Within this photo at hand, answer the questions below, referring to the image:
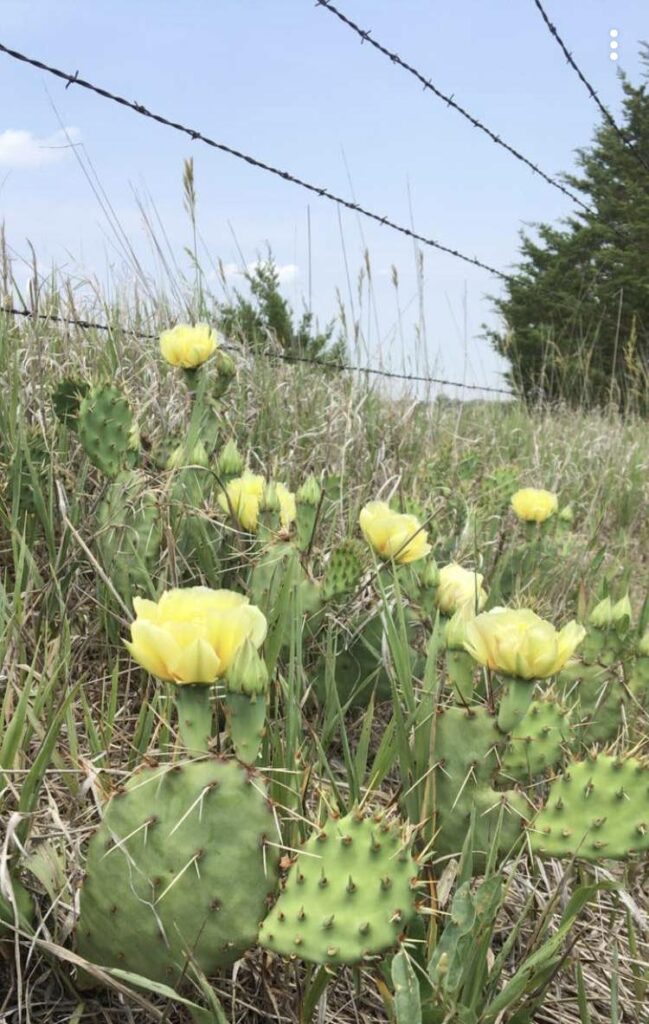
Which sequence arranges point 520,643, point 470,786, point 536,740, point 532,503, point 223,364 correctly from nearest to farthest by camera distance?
point 520,643, point 470,786, point 536,740, point 223,364, point 532,503

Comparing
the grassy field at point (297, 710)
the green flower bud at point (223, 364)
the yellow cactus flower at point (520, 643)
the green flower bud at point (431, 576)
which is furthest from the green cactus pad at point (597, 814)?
the green flower bud at point (223, 364)

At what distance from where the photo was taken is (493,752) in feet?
3.75

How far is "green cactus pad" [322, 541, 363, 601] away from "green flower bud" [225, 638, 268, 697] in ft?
1.81

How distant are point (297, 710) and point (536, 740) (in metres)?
0.32

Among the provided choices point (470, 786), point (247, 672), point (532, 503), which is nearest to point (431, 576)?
point (470, 786)

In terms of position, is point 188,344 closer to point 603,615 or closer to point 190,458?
point 190,458

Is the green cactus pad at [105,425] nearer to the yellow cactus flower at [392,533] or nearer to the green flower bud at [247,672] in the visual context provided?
the yellow cactus flower at [392,533]

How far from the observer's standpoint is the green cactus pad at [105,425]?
5.12ft

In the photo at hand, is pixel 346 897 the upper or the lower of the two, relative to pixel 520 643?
lower

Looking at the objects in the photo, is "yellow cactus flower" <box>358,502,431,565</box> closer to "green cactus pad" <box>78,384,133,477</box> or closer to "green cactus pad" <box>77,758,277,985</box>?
"green cactus pad" <box>78,384,133,477</box>

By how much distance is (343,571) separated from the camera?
147cm

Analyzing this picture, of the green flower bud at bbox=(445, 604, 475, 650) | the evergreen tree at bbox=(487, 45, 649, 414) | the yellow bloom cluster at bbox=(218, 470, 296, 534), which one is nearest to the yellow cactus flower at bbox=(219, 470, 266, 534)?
the yellow bloom cluster at bbox=(218, 470, 296, 534)

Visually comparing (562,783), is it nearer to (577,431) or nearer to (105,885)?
(105,885)

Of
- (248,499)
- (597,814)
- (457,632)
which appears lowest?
(597,814)
